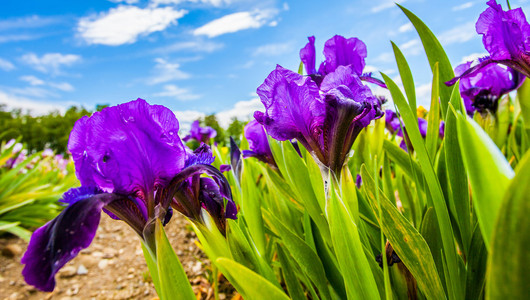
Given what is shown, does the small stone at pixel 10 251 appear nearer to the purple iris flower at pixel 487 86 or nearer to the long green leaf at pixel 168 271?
the long green leaf at pixel 168 271

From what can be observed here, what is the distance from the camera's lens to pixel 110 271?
8.71ft

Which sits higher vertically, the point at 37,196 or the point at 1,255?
the point at 37,196

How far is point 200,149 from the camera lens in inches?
35.2

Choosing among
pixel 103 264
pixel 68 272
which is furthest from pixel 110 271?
pixel 68 272

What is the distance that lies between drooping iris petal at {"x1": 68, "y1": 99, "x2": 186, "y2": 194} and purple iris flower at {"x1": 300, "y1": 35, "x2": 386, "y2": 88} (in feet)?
2.13

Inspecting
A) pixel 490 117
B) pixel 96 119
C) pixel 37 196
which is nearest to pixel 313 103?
pixel 96 119

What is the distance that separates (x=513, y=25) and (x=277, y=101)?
2.70ft

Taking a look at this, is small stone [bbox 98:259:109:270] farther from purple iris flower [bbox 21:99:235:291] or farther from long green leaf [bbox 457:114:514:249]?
long green leaf [bbox 457:114:514:249]

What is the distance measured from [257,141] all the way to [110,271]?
2032mm

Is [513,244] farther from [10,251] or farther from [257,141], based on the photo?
[10,251]

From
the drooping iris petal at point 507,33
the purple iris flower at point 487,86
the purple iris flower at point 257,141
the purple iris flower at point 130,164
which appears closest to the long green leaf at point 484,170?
the purple iris flower at point 130,164

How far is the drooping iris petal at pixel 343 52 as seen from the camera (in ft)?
3.85

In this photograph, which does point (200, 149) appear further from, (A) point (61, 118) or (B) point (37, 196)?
(A) point (61, 118)

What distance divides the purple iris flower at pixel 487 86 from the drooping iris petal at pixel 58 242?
1557mm
